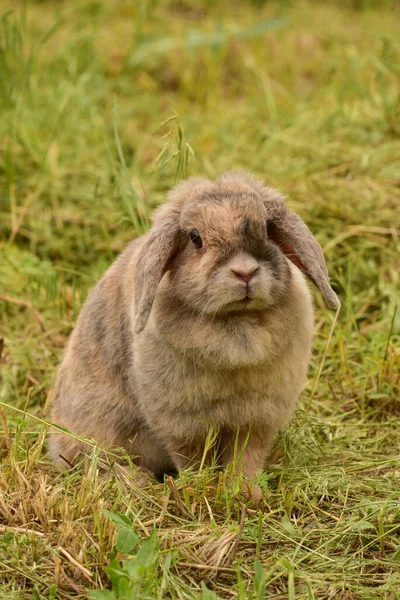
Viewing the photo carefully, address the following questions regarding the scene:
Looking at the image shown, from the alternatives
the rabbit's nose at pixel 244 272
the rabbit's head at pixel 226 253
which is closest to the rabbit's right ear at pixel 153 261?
the rabbit's head at pixel 226 253

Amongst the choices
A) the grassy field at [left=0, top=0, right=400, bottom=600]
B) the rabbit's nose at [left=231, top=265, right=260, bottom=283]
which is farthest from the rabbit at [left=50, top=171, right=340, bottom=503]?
the grassy field at [left=0, top=0, right=400, bottom=600]

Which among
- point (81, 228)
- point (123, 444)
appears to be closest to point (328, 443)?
point (123, 444)

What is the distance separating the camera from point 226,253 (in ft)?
10.0

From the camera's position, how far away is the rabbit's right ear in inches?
122

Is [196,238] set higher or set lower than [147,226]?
higher

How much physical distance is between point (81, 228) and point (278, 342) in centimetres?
244

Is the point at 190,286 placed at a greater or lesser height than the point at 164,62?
greater

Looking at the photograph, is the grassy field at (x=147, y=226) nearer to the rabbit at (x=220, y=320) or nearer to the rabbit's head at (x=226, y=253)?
the rabbit at (x=220, y=320)

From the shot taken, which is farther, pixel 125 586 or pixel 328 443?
pixel 328 443

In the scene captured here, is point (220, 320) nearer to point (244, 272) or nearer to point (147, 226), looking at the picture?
point (244, 272)

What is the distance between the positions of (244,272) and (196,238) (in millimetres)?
320

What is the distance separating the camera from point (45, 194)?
18.3ft

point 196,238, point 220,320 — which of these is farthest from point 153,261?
point 220,320

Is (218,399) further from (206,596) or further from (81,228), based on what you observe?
(81,228)
